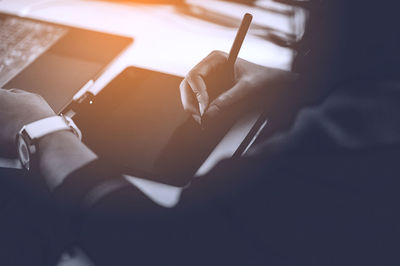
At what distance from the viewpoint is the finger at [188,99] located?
656 millimetres

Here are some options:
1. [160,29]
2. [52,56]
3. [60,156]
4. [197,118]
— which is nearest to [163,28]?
[160,29]

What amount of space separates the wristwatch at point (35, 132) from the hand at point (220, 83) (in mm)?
188

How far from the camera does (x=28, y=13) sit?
A: 944 mm

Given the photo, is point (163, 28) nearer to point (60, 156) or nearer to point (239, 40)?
point (239, 40)

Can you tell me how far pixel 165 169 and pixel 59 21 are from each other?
55cm

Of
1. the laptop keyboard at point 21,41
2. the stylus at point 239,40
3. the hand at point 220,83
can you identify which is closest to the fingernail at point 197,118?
the hand at point 220,83

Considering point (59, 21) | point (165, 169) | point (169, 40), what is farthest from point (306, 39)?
point (59, 21)

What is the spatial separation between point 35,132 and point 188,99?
244 millimetres

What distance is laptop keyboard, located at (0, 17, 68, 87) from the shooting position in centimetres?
76

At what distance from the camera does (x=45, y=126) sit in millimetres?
611

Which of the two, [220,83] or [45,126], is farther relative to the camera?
[220,83]

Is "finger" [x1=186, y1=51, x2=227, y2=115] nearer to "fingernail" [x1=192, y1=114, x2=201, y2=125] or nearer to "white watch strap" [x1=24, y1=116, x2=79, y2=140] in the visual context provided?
"fingernail" [x1=192, y1=114, x2=201, y2=125]

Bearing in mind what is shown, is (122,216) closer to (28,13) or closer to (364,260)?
(364,260)

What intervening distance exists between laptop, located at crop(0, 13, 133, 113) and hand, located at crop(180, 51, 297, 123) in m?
0.19
